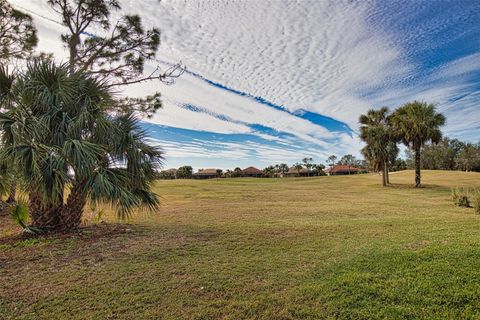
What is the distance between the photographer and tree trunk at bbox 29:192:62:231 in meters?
7.26

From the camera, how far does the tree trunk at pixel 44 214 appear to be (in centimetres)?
726

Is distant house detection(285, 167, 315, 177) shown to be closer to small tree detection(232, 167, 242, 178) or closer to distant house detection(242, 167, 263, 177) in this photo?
distant house detection(242, 167, 263, 177)

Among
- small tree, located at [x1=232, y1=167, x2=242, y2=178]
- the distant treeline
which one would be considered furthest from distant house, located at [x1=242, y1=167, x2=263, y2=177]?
the distant treeline

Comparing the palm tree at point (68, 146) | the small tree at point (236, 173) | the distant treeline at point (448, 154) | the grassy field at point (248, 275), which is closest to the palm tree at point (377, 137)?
the grassy field at point (248, 275)

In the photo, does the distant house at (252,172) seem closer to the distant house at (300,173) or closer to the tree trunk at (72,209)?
the distant house at (300,173)

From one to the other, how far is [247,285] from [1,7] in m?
15.2

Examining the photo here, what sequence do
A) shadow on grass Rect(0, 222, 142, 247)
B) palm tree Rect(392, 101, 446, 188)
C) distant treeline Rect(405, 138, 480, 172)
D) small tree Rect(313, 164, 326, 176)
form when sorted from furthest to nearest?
small tree Rect(313, 164, 326, 176) → distant treeline Rect(405, 138, 480, 172) → palm tree Rect(392, 101, 446, 188) → shadow on grass Rect(0, 222, 142, 247)

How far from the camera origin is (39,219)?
24.1ft

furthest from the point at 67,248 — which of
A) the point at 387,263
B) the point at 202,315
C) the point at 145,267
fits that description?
the point at 387,263

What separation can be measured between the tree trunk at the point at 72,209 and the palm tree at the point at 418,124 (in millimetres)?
27559

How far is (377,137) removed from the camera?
89.6 feet

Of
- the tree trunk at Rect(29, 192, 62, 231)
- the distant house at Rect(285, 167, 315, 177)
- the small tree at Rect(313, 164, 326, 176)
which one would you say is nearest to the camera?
the tree trunk at Rect(29, 192, 62, 231)

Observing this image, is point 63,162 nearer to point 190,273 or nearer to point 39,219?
point 39,219

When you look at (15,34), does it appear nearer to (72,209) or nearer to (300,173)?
(72,209)
